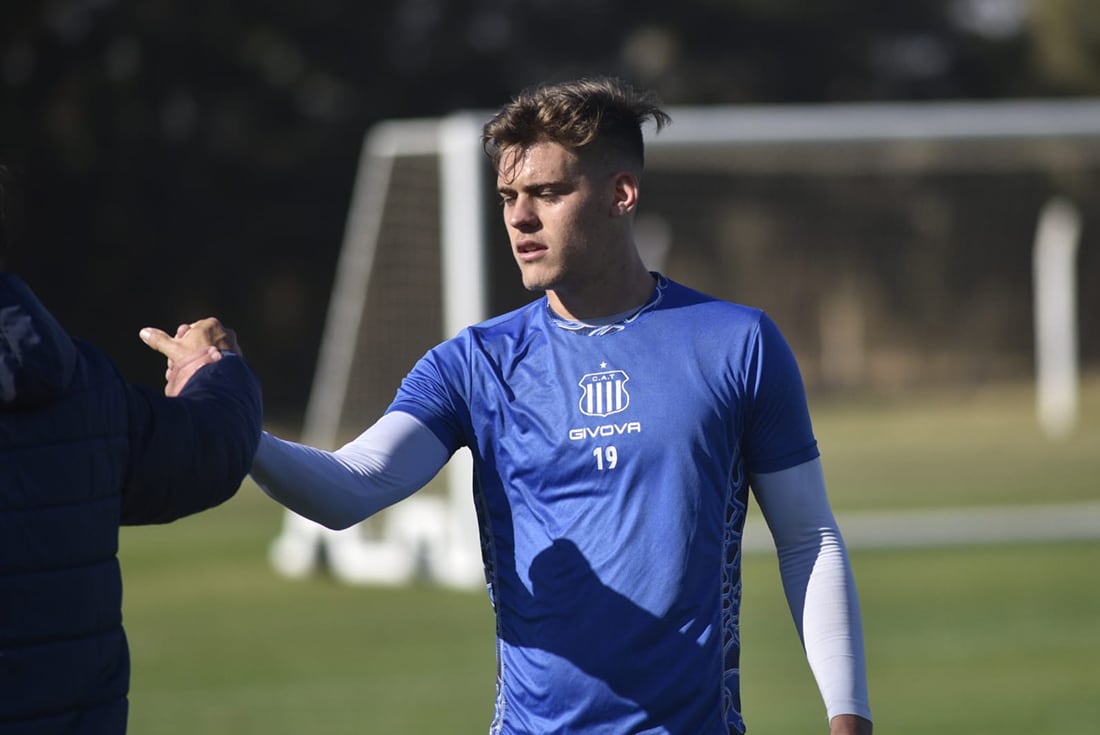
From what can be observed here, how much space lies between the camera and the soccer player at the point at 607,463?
3469mm

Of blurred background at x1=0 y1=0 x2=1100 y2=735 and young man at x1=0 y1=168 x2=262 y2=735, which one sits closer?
young man at x1=0 y1=168 x2=262 y2=735

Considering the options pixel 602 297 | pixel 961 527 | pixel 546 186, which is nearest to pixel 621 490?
pixel 602 297

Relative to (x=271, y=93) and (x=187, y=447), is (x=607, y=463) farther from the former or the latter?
(x=271, y=93)

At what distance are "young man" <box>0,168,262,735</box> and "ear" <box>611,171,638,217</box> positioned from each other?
1145 mm

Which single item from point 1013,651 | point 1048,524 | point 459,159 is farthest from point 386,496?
point 1048,524

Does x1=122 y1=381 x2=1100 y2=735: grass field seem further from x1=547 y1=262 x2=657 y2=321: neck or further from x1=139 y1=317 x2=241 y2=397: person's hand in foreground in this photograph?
x1=139 y1=317 x2=241 y2=397: person's hand in foreground

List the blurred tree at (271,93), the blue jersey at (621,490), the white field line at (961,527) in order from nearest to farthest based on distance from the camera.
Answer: the blue jersey at (621,490)
the white field line at (961,527)
the blurred tree at (271,93)

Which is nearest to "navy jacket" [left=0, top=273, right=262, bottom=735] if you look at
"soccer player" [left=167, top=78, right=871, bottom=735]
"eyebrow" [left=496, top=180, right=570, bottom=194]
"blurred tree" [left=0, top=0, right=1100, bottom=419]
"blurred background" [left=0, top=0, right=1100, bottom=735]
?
"soccer player" [left=167, top=78, right=871, bottom=735]

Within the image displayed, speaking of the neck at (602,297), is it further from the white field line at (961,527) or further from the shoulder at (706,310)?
the white field line at (961,527)

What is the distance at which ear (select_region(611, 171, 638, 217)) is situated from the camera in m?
3.70

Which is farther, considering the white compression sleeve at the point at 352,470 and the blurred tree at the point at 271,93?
the blurred tree at the point at 271,93

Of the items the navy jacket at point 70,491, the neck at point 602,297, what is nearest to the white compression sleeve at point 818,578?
the neck at point 602,297

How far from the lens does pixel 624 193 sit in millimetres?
3713

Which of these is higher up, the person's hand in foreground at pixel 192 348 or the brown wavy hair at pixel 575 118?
the brown wavy hair at pixel 575 118
